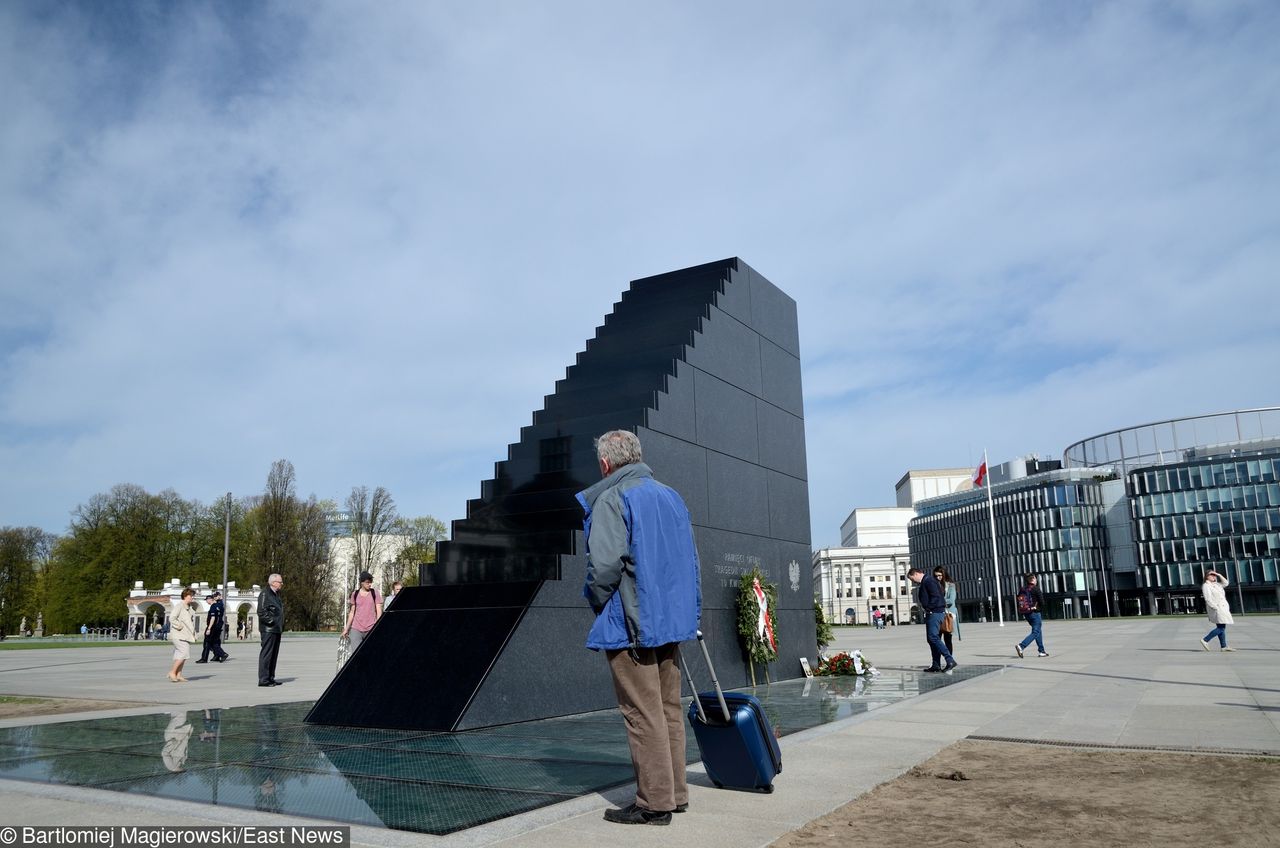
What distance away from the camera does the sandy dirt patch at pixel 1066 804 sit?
386 centimetres

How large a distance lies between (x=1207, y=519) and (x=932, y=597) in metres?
89.3

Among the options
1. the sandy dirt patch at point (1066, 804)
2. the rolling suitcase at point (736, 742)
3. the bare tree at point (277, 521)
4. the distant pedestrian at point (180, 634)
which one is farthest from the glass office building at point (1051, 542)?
the rolling suitcase at point (736, 742)

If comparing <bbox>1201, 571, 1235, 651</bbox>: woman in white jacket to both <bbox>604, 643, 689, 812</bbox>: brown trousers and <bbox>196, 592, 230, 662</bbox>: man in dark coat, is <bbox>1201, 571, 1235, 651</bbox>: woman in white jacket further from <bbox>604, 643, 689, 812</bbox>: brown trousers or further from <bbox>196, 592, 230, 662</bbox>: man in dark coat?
<bbox>196, 592, 230, 662</bbox>: man in dark coat

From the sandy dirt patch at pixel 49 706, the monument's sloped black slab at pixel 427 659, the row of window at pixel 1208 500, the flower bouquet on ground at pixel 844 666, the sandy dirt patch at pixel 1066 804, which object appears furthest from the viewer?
the row of window at pixel 1208 500

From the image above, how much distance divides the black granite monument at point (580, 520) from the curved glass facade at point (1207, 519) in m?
88.5

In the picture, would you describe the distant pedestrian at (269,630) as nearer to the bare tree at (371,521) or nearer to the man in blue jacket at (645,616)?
the man in blue jacket at (645,616)

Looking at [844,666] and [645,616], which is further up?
[645,616]

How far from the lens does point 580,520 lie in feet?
33.9

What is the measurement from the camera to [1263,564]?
83.4 m

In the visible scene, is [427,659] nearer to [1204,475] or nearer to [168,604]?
[168,604]

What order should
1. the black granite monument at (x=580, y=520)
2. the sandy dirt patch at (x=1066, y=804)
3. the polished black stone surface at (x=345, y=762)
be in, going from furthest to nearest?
the black granite monument at (x=580, y=520) < the polished black stone surface at (x=345, y=762) < the sandy dirt patch at (x=1066, y=804)

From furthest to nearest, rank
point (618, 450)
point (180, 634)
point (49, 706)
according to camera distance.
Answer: point (180, 634) < point (49, 706) < point (618, 450)

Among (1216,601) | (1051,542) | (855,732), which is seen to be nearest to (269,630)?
(855,732)

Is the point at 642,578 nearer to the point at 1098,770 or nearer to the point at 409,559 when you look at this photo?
the point at 1098,770
